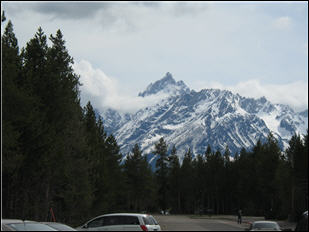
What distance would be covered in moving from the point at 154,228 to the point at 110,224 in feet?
7.44

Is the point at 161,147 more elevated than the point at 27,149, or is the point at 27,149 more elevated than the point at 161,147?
the point at 161,147

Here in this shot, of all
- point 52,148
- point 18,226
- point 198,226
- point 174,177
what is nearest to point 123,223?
point 52,148

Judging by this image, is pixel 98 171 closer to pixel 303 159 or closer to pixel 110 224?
pixel 303 159

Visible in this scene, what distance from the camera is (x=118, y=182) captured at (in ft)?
257

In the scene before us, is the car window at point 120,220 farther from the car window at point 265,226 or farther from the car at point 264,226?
the car window at point 265,226

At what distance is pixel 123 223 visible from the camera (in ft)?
88.1

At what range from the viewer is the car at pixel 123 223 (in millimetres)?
26547

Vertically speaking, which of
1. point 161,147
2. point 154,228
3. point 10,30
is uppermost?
point 161,147

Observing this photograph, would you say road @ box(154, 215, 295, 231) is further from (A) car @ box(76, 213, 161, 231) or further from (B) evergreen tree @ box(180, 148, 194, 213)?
(B) evergreen tree @ box(180, 148, 194, 213)

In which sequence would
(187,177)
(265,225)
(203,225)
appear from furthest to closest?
(187,177), (203,225), (265,225)

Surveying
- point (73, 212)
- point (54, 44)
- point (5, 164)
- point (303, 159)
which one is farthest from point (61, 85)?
point (303, 159)

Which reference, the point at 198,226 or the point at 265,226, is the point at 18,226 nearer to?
the point at 265,226

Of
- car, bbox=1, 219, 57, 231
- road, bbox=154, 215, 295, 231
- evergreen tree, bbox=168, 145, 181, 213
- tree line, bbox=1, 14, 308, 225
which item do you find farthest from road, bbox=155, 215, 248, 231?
evergreen tree, bbox=168, 145, 181, 213

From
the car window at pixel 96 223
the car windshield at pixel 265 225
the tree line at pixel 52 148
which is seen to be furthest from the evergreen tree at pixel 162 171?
the car window at pixel 96 223
